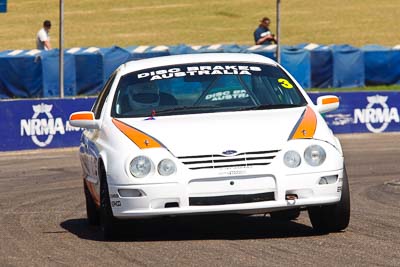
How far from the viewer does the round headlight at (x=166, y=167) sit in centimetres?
951

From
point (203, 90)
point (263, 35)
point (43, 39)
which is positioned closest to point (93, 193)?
point (203, 90)

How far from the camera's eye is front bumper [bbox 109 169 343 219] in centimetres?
949

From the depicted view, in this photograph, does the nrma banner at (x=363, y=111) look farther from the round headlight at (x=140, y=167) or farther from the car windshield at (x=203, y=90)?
the round headlight at (x=140, y=167)

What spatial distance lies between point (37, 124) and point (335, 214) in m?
13.6

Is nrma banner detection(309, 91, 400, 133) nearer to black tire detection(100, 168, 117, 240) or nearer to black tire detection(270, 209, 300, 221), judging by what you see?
black tire detection(270, 209, 300, 221)

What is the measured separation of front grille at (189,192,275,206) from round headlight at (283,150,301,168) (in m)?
0.25

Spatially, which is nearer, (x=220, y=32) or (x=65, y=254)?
(x=65, y=254)

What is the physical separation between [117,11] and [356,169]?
136 ft

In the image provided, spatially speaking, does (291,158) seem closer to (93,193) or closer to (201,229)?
(201,229)

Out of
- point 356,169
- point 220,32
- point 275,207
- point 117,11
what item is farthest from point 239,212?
point 117,11

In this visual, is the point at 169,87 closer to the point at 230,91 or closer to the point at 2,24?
the point at 230,91

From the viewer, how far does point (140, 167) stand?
9.61 meters

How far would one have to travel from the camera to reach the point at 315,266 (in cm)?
844

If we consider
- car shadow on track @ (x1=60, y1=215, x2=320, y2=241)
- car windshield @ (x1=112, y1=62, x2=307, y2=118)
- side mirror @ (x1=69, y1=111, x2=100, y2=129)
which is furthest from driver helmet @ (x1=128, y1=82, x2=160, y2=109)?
car shadow on track @ (x1=60, y1=215, x2=320, y2=241)
